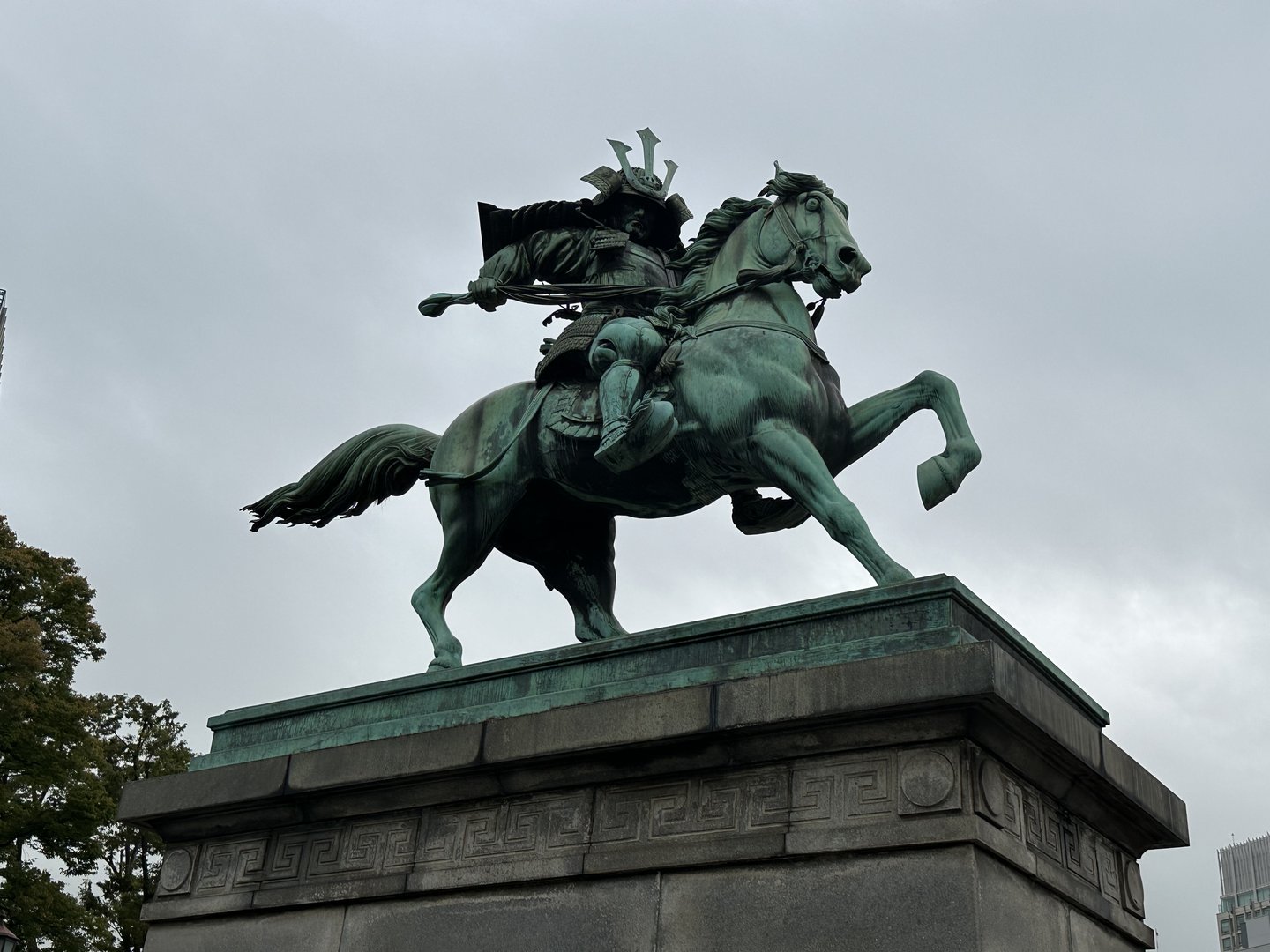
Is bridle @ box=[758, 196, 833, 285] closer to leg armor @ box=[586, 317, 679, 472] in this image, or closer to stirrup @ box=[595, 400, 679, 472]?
leg armor @ box=[586, 317, 679, 472]

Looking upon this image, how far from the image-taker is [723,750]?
626 cm

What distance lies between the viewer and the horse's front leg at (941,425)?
290 inches

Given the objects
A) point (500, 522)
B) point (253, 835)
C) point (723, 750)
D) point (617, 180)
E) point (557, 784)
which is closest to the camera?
point (723, 750)

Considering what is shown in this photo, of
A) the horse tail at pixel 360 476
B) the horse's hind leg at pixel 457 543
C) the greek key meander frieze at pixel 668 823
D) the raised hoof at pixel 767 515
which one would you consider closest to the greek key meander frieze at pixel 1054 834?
the greek key meander frieze at pixel 668 823

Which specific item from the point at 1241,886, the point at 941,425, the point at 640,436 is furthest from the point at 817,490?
the point at 1241,886

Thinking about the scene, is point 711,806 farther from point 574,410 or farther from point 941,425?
point 574,410

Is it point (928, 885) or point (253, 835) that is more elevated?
point (253, 835)

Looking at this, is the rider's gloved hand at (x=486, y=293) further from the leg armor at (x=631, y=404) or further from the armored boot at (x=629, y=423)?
the armored boot at (x=629, y=423)

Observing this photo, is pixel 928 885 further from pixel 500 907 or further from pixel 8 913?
pixel 8 913

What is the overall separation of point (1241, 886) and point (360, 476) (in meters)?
87.9

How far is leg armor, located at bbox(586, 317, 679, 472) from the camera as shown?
7758 mm

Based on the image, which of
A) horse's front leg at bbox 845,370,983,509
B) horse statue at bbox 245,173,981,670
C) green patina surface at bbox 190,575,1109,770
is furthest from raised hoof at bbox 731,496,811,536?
green patina surface at bbox 190,575,1109,770

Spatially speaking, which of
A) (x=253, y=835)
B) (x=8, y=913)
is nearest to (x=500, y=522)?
(x=253, y=835)

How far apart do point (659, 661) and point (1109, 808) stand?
232cm
